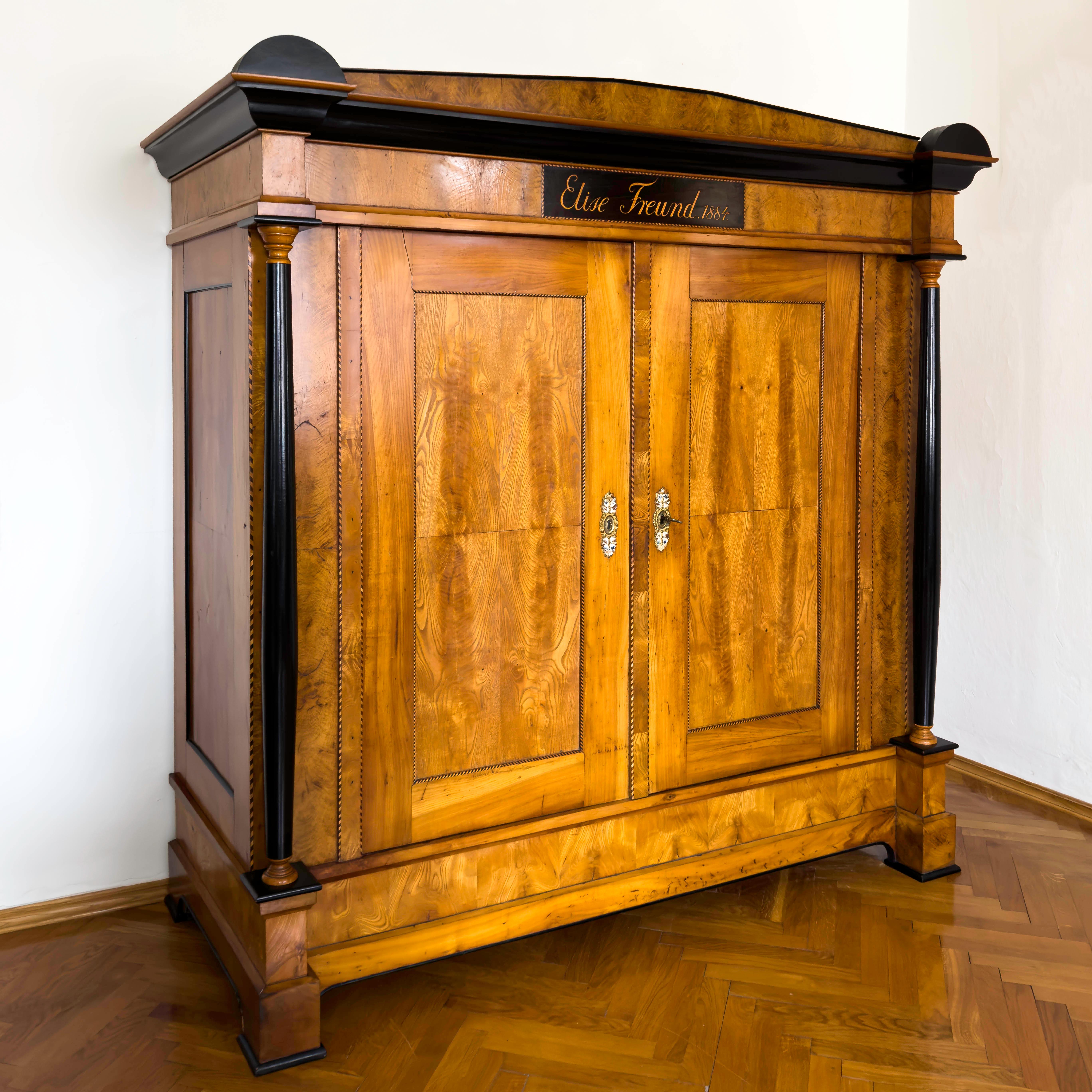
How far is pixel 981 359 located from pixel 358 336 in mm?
2556

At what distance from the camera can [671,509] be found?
2857 millimetres

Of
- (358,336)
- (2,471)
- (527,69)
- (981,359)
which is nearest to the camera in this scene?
(358,336)

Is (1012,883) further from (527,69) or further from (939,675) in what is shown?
(527,69)

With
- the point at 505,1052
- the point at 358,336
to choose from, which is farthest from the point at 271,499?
the point at 505,1052

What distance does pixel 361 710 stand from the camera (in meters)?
2.51

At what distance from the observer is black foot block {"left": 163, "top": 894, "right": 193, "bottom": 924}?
3.00m

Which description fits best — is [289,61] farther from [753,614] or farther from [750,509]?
[753,614]

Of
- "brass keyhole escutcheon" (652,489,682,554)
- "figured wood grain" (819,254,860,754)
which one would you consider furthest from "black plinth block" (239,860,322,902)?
"figured wood grain" (819,254,860,754)

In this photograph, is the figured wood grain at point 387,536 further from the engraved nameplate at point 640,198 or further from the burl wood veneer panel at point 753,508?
the burl wood veneer panel at point 753,508

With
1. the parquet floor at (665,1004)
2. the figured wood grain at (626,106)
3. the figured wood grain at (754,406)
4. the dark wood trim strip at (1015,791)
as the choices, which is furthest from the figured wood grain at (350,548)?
the dark wood trim strip at (1015,791)

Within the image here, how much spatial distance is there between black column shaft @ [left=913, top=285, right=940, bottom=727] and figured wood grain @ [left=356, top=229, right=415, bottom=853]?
1544mm

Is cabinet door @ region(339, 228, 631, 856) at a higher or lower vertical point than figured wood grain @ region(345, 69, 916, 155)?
lower

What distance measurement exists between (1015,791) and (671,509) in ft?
6.39

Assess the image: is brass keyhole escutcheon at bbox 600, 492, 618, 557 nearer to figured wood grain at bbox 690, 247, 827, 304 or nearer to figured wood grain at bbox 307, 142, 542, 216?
figured wood grain at bbox 690, 247, 827, 304
